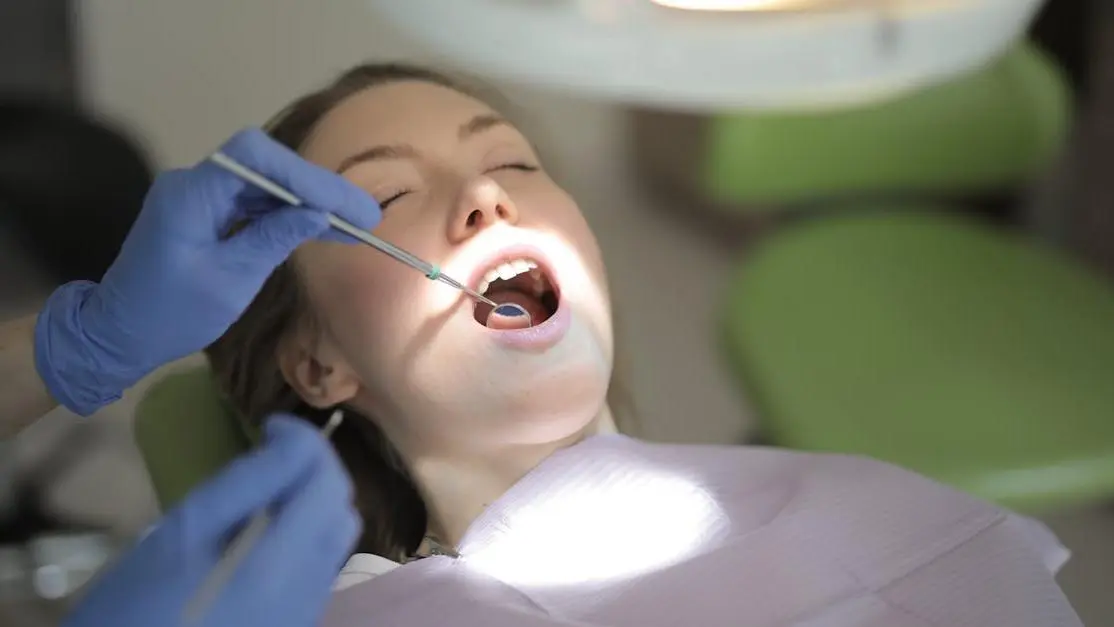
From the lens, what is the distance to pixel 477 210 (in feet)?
3.12

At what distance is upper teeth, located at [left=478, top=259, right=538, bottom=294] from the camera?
0.96 meters

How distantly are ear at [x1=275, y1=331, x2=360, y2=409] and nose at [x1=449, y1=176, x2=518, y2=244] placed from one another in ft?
0.54

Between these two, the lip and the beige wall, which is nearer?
the lip

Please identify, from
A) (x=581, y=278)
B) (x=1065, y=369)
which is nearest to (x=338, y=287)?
(x=581, y=278)

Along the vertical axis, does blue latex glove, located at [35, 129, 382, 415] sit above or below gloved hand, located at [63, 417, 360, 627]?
above

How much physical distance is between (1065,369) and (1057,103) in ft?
1.61

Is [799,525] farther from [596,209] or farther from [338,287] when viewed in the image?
[596,209]

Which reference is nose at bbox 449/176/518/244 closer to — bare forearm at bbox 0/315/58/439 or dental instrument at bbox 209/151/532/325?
dental instrument at bbox 209/151/532/325

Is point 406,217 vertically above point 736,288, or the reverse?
point 406,217

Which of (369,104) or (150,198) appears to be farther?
(369,104)

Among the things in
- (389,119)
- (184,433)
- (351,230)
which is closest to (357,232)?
(351,230)

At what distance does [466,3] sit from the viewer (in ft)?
2.75

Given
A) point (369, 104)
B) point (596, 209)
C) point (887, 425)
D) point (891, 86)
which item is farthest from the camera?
point (596, 209)

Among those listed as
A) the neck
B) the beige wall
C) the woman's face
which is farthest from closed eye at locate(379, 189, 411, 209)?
the beige wall
